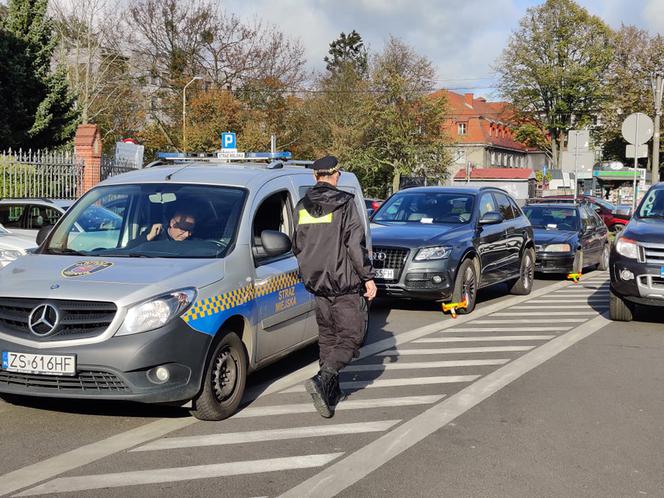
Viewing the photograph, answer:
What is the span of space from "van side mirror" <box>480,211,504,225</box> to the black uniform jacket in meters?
6.39

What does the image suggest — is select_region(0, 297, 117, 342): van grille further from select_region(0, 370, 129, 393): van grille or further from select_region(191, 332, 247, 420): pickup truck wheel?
select_region(191, 332, 247, 420): pickup truck wheel

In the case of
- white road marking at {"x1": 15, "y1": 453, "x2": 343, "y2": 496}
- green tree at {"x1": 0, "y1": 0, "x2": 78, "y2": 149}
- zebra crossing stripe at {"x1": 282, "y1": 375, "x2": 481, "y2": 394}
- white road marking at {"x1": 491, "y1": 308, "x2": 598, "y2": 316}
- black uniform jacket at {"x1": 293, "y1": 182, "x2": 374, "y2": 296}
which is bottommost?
white road marking at {"x1": 15, "y1": 453, "x2": 343, "y2": 496}

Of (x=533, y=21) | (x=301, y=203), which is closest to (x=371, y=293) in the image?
(x=301, y=203)

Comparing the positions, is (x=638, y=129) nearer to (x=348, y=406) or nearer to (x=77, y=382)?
(x=348, y=406)

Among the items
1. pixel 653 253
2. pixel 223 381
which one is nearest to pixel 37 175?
pixel 653 253

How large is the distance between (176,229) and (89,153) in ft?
58.3

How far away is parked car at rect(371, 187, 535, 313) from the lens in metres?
11.0

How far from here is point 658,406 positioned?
21.3 ft

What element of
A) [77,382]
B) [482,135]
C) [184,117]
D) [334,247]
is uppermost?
[482,135]

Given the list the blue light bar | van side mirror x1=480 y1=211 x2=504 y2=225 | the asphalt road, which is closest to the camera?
the asphalt road

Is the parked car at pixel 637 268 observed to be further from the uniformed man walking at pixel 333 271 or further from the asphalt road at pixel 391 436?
the uniformed man walking at pixel 333 271

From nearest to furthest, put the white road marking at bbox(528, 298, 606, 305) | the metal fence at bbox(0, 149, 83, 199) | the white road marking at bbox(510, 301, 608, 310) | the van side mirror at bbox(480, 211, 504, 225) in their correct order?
1. the van side mirror at bbox(480, 211, 504, 225)
2. the white road marking at bbox(510, 301, 608, 310)
3. the white road marking at bbox(528, 298, 606, 305)
4. the metal fence at bbox(0, 149, 83, 199)

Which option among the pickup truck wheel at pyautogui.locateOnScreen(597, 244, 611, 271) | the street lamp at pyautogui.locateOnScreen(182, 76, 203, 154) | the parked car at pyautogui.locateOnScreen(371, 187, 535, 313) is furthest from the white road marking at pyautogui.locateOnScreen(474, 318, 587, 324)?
the street lamp at pyautogui.locateOnScreen(182, 76, 203, 154)

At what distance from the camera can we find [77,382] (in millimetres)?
5340
